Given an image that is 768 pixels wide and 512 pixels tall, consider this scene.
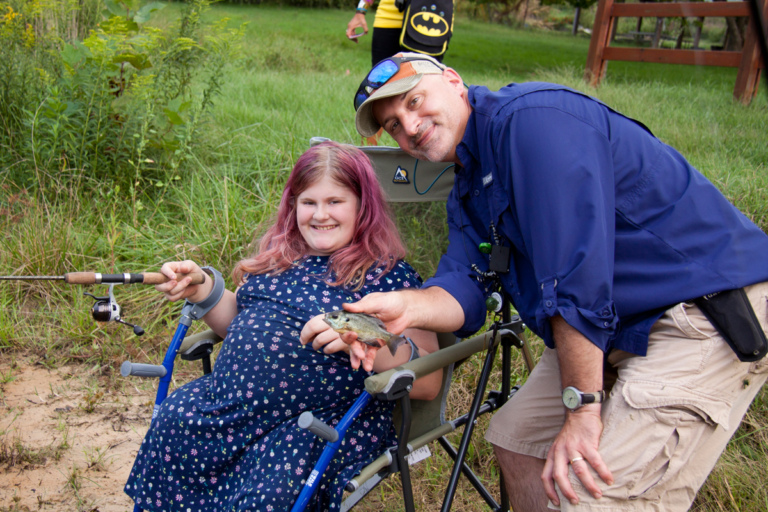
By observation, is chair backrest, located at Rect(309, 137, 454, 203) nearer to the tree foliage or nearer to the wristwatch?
the wristwatch

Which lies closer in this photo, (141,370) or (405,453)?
(405,453)

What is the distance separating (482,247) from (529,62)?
559 inches

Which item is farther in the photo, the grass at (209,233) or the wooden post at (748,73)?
the wooden post at (748,73)

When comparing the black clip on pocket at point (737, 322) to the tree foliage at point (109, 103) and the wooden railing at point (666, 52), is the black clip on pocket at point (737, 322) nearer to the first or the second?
the tree foliage at point (109, 103)

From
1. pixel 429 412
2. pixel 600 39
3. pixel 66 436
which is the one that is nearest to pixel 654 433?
pixel 429 412

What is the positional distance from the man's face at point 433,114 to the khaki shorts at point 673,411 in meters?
0.88

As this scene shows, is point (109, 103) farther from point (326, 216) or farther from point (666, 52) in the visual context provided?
point (666, 52)

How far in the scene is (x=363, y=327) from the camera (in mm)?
1781

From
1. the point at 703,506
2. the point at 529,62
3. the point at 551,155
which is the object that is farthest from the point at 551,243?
the point at 529,62

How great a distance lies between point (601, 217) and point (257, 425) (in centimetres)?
126

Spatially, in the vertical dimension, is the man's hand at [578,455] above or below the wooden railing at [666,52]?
below

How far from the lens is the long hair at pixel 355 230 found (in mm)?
2385

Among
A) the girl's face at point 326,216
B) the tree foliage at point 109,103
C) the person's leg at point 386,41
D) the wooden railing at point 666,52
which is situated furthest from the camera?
the wooden railing at point 666,52

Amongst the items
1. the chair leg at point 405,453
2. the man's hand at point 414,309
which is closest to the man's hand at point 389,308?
the man's hand at point 414,309
